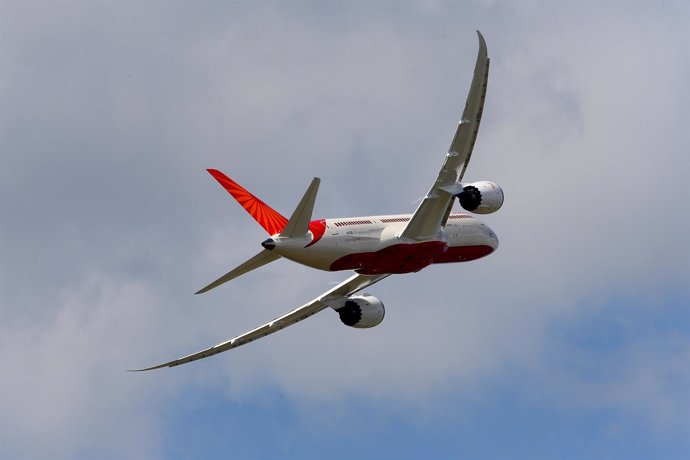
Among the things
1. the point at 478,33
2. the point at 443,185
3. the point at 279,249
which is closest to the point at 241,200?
the point at 279,249

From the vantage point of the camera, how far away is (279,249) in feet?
259

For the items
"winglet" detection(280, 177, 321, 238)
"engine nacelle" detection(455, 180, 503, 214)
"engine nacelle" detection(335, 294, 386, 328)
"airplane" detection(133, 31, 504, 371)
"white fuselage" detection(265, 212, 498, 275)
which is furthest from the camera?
"engine nacelle" detection(335, 294, 386, 328)

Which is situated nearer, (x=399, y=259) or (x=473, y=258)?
(x=399, y=259)

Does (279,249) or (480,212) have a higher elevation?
(480,212)

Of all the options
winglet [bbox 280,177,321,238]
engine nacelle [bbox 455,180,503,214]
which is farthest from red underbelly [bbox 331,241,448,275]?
winglet [bbox 280,177,321,238]

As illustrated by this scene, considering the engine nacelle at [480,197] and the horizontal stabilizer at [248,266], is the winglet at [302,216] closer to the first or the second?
the horizontal stabilizer at [248,266]

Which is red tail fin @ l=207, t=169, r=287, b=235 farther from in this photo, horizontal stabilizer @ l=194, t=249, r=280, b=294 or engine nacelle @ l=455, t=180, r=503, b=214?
engine nacelle @ l=455, t=180, r=503, b=214

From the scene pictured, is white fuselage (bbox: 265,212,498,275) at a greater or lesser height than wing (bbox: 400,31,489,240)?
lesser

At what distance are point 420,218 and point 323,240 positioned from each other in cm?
513

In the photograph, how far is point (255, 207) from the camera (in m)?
81.4

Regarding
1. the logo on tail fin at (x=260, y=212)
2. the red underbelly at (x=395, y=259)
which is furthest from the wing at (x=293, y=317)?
the logo on tail fin at (x=260, y=212)

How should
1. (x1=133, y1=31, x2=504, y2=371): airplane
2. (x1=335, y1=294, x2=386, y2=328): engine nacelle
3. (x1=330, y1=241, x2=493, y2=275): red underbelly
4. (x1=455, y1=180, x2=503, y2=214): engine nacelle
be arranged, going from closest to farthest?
1. (x1=133, y1=31, x2=504, y2=371): airplane
2. (x1=330, y1=241, x2=493, y2=275): red underbelly
3. (x1=455, y1=180, x2=503, y2=214): engine nacelle
4. (x1=335, y1=294, x2=386, y2=328): engine nacelle

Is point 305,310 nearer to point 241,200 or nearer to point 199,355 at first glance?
point 199,355

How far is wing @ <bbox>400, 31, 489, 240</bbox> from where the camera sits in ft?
253
